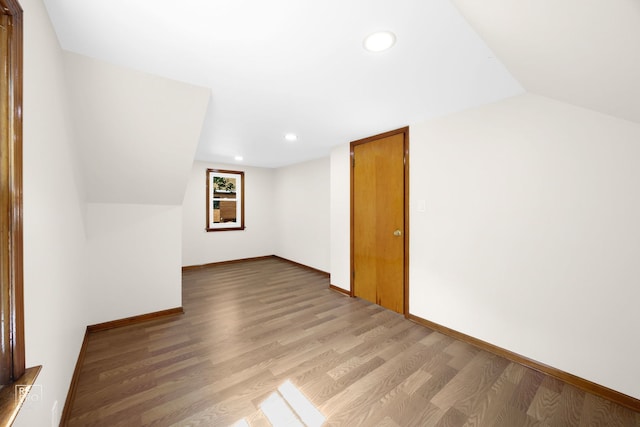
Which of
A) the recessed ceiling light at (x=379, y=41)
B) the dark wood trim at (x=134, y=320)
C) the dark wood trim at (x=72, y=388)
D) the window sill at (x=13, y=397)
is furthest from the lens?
Answer: the dark wood trim at (x=134, y=320)

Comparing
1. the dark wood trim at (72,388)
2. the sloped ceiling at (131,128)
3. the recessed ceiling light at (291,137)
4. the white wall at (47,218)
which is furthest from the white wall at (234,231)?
the white wall at (47,218)

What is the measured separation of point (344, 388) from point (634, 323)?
1966 mm

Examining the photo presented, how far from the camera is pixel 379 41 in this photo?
1385 millimetres

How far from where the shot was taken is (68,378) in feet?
5.25

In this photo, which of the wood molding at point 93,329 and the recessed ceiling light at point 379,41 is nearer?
the recessed ceiling light at point 379,41

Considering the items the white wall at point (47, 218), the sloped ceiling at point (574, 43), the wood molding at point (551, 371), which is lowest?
the wood molding at point (551, 371)

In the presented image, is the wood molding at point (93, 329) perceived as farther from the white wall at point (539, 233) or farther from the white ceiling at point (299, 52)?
the white wall at point (539, 233)

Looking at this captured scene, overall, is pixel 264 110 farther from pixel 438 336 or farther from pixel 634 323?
pixel 634 323

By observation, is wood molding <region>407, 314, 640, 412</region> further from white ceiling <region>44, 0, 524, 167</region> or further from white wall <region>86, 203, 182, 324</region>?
white wall <region>86, 203, 182, 324</region>

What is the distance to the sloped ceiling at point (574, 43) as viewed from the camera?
3.05 ft

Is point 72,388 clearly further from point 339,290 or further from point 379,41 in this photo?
point 379,41

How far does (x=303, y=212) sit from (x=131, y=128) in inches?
137

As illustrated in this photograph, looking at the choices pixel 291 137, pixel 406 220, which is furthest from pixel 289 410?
pixel 291 137

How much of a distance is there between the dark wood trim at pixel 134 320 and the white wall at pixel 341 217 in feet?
7.21
